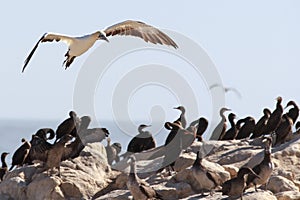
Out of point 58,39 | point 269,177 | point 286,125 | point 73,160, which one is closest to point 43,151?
point 73,160

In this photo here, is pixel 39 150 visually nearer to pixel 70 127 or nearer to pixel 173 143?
pixel 70 127

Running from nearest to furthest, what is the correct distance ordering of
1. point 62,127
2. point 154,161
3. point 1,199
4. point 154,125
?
point 1,199 → point 154,161 → point 62,127 → point 154,125

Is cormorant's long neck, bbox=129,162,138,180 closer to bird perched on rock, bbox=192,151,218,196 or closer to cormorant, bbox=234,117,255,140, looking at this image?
bird perched on rock, bbox=192,151,218,196

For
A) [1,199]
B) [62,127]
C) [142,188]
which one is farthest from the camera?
[62,127]

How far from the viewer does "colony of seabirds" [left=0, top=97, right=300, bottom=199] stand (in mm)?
19234

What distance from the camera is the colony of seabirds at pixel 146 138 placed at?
19.3 meters

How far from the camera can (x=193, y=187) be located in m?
19.7

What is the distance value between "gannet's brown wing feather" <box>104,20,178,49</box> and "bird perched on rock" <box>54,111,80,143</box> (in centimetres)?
330

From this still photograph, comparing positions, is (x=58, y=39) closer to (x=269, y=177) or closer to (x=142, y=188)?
(x=142, y=188)

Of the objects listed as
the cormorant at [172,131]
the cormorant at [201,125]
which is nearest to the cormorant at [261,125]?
the cormorant at [201,125]

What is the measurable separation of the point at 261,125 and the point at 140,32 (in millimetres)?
6172

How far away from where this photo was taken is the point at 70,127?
2391 cm

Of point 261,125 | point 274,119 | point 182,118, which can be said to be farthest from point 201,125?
point 274,119

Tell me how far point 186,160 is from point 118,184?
1511 mm
